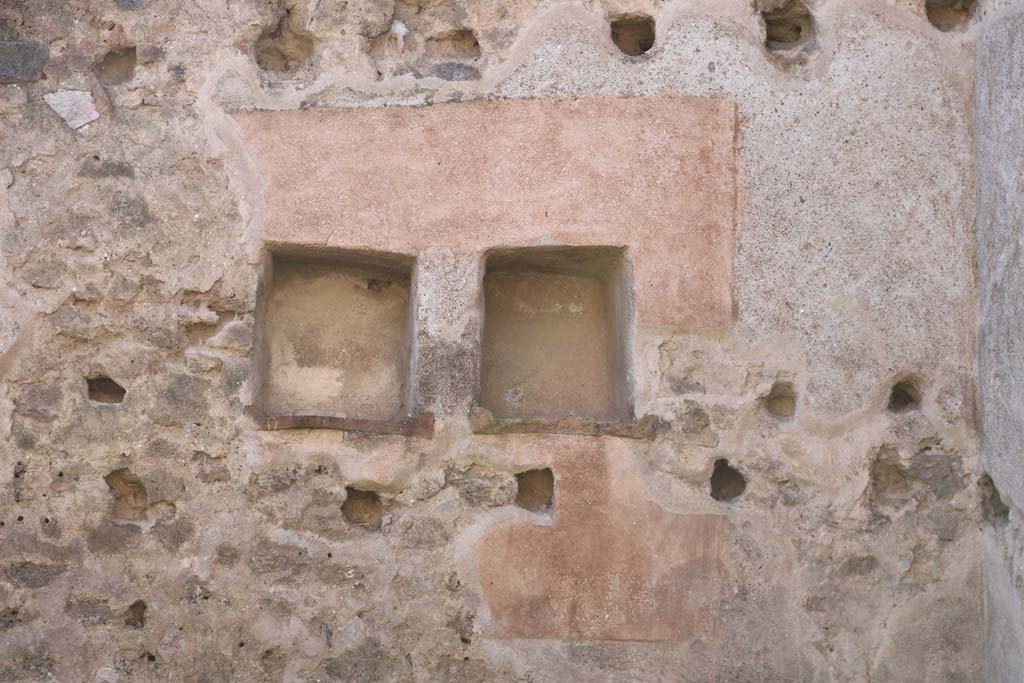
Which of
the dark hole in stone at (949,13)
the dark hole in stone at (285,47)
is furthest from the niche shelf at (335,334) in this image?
the dark hole in stone at (949,13)

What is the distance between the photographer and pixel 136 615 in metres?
3.89

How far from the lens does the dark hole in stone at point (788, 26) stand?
415 centimetres

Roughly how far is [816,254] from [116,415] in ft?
7.62

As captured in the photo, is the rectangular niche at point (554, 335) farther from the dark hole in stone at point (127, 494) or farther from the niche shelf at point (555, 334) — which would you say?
the dark hole in stone at point (127, 494)

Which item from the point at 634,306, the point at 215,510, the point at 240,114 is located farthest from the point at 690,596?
the point at 240,114

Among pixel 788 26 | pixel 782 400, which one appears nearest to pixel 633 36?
pixel 788 26

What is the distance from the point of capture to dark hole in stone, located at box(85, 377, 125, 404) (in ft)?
13.0

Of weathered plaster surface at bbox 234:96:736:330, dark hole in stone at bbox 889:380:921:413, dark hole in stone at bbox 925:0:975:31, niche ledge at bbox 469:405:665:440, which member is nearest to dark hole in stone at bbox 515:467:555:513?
niche ledge at bbox 469:405:665:440

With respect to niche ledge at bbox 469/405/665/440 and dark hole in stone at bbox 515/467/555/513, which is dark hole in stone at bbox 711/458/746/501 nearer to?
niche ledge at bbox 469/405/665/440

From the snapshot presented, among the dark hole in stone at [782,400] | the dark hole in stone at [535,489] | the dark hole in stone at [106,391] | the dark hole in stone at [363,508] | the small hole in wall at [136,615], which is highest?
the dark hole in stone at [782,400]

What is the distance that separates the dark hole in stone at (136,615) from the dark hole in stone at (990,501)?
2709 millimetres

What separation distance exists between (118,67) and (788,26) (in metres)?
2.28

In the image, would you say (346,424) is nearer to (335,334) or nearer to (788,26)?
(335,334)

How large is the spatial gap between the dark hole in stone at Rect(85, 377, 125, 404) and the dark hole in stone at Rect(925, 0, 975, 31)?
2998 mm
